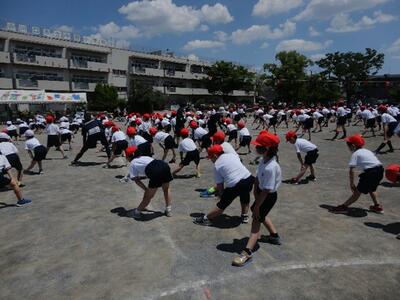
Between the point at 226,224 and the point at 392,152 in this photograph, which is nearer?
the point at 226,224

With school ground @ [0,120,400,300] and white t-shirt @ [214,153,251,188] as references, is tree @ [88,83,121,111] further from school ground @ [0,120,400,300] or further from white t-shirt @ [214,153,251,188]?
white t-shirt @ [214,153,251,188]

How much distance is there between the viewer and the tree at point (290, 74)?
57781 millimetres

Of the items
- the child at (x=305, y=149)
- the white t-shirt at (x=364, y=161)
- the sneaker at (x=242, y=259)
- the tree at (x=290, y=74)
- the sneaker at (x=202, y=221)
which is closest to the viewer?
the sneaker at (x=242, y=259)

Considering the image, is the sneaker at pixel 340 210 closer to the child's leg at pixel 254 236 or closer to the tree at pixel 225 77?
the child's leg at pixel 254 236

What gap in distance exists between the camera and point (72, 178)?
1049 cm

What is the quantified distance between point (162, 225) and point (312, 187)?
409cm

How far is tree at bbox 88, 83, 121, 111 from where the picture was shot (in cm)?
4356

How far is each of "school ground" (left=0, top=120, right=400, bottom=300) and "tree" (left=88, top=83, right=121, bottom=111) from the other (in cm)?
3643

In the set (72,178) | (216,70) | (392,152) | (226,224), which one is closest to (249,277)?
(226,224)

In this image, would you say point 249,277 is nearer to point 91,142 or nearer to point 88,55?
point 91,142

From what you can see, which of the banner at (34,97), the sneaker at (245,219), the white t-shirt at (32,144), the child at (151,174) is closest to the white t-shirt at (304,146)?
the sneaker at (245,219)

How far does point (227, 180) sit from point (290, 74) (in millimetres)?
54965

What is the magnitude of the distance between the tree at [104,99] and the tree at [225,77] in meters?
19.5

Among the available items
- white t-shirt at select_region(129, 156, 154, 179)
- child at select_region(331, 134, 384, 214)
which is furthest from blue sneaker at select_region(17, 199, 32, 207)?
child at select_region(331, 134, 384, 214)
